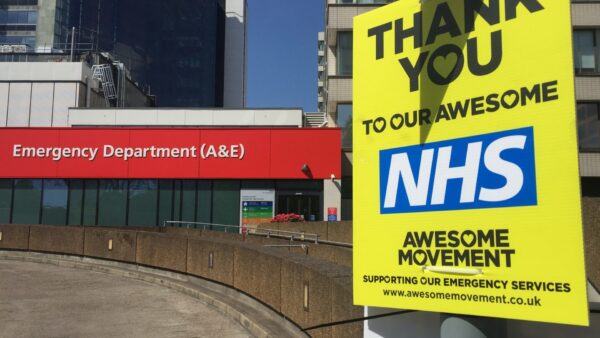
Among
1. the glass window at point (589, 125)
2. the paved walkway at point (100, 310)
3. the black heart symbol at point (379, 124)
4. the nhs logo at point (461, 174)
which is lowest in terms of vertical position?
the paved walkway at point (100, 310)

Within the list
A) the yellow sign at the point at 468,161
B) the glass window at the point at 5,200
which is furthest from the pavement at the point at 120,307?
the glass window at the point at 5,200

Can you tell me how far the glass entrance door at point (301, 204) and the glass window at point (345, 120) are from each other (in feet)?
11.4

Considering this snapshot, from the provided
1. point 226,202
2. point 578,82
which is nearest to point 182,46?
point 226,202

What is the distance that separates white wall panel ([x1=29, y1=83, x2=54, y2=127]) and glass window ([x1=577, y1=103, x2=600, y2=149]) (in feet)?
119

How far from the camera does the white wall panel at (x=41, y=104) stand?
139 feet

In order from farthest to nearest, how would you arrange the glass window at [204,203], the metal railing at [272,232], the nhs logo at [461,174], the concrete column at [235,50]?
the concrete column at [235,50], the glass window at [204,203], the metal railing at [272,232], the nhs logo at [461,174]

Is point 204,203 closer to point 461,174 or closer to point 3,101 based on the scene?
point 3,101

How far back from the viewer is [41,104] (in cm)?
4275

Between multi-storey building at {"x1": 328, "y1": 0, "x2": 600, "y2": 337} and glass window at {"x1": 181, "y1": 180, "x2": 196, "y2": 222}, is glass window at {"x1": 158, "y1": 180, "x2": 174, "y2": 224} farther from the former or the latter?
multi-storey building at {"x1": 328, "y1": 0, "x2": 600, "y2": 337}

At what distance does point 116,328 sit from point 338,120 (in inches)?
931

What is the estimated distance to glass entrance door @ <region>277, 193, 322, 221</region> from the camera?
30016 millimetres

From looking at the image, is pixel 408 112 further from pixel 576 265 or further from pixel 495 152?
pixel 576 265

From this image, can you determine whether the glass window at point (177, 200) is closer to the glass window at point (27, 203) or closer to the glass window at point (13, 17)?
the glass window at point (27, 203)

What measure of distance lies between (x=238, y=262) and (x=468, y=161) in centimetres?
787
